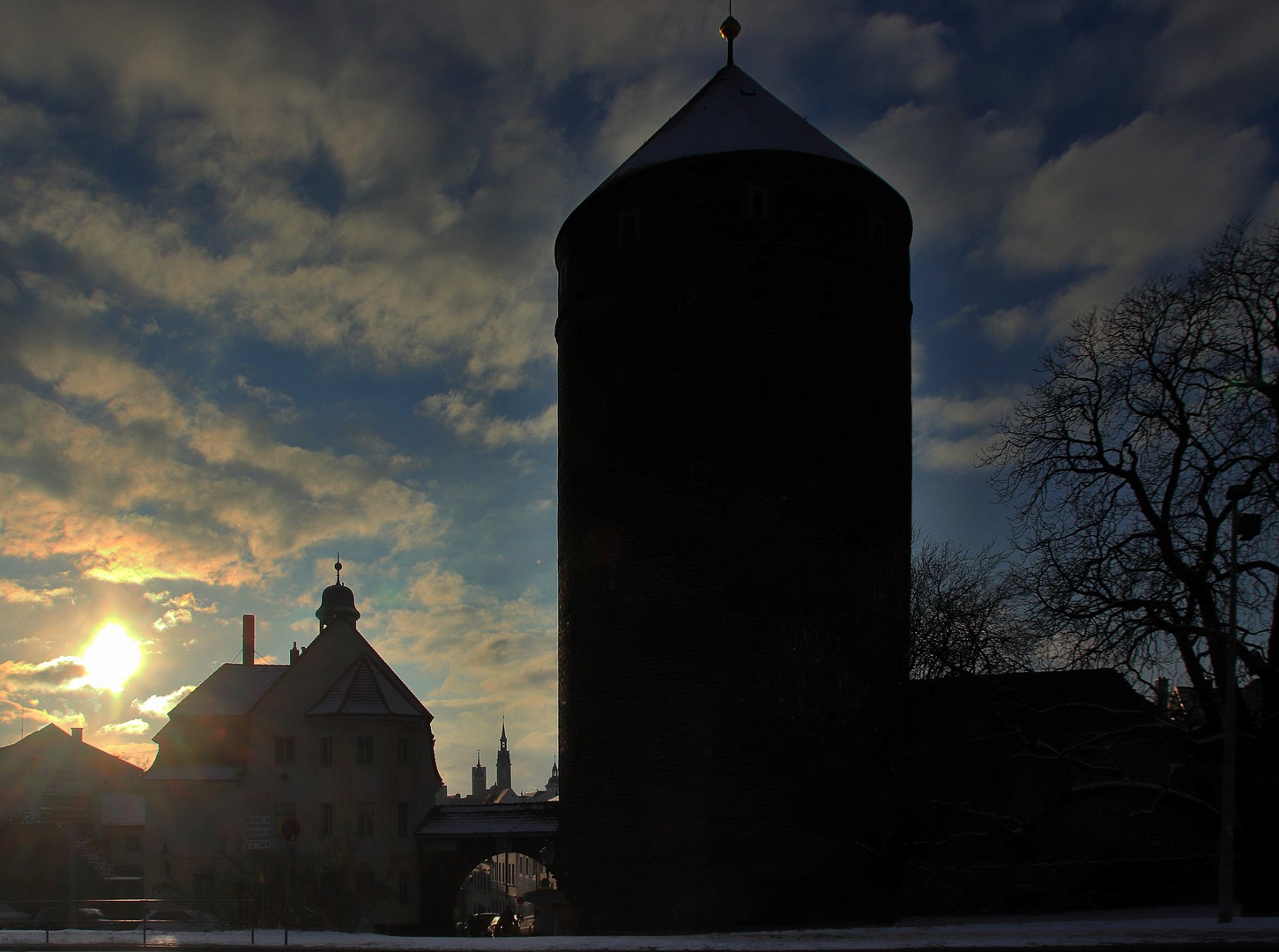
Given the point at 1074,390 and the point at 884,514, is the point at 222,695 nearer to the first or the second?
the point at 884,514

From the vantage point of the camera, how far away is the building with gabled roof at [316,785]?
40.5 meters

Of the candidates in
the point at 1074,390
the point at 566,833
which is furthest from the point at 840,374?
the point at 566,833

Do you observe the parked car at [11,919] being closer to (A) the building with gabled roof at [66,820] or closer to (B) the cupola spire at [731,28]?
(A) the building with gabled roof at [66,820]

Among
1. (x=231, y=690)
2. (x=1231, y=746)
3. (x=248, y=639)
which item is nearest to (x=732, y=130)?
(x=1231, y=746)

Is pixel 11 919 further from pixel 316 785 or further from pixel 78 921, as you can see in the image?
pixel 316 785

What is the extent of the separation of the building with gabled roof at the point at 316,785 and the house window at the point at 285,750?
0.14 feet

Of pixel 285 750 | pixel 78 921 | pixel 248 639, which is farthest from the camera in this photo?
pixel 248 639

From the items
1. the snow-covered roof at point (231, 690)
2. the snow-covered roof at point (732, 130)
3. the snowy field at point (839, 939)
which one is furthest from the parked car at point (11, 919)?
the snow-covered roof at point (732, 130)

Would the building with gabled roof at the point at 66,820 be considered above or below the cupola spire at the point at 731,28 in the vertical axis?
below

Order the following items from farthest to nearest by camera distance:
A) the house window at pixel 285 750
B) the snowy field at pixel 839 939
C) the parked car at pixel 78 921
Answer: the house window at pixel 285 750 < the parked car at pixel 78 921 < the snowy field at pixel 839 939

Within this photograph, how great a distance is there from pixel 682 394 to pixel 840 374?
3329 millimetres

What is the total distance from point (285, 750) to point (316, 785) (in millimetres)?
2351

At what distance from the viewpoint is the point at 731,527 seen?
86.4ft

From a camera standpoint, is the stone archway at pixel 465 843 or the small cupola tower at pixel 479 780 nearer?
the stone archway at pixel 465 843
